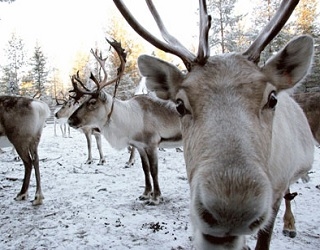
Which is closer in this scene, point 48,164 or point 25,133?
point 25,133

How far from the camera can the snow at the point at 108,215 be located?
11.0ft

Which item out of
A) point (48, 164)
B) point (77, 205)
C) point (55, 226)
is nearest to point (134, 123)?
point (77, 205)

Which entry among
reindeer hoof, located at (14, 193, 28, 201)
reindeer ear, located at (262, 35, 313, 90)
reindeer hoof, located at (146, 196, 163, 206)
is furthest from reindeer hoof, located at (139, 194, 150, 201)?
reindeer ear, located at (262, 35, 313, 90)

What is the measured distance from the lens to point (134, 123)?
578 centimetres

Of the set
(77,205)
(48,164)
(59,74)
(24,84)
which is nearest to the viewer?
(77,205)

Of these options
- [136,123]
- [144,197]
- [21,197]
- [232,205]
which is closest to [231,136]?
[232,205]

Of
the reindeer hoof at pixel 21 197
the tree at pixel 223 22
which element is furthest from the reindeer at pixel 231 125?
the tree at pixel 223 22

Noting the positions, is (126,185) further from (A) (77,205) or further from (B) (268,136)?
(B) (268,136)

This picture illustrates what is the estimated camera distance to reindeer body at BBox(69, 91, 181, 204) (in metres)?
5.61

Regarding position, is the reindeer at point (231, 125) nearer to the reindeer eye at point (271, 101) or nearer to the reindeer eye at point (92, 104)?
the reindeer eye at point (271, 101)

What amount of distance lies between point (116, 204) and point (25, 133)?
Answer: 218cm

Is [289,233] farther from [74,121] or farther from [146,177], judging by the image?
[74,121]

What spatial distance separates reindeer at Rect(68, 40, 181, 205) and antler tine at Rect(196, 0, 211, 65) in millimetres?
3227

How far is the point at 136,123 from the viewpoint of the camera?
5.78 metres
